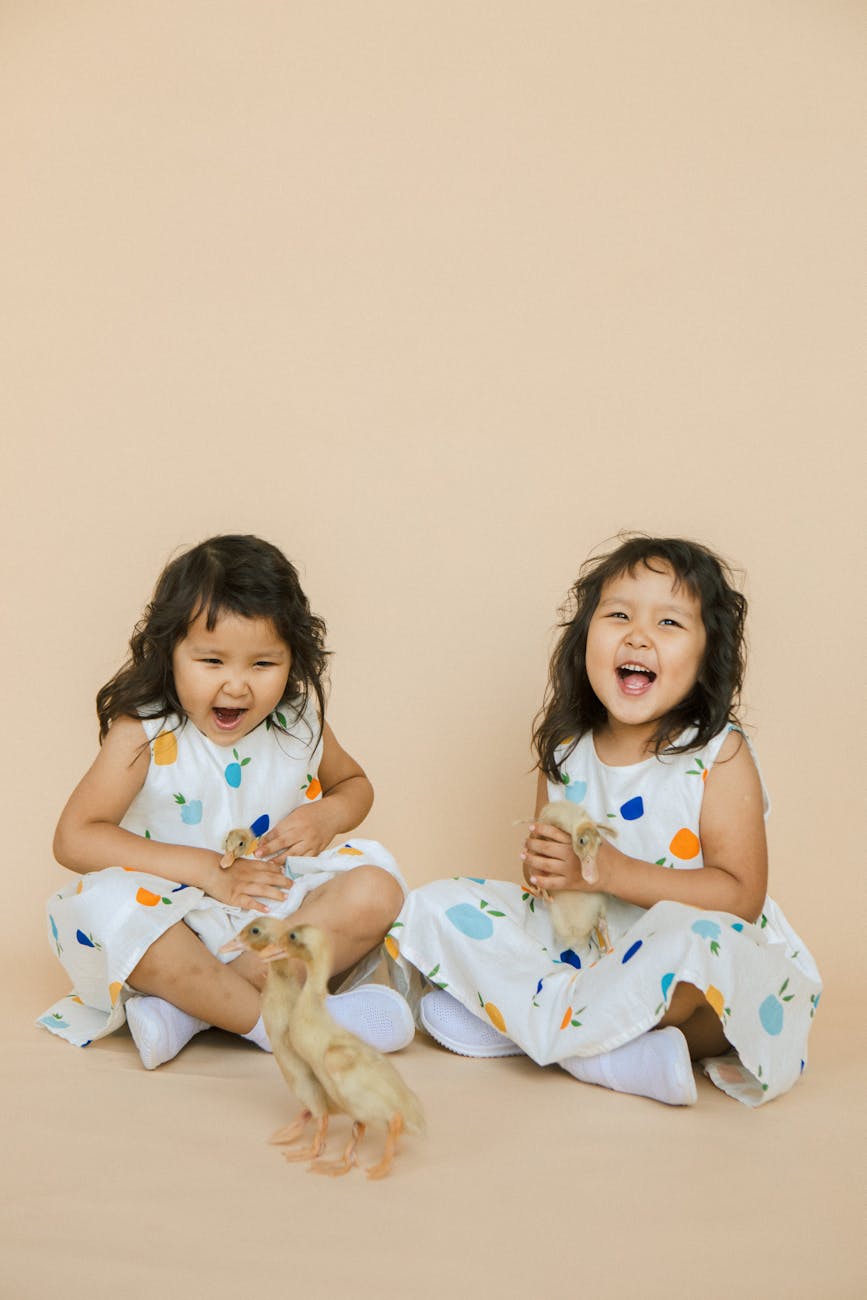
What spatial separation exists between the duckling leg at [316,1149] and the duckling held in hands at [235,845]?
0.67 meters

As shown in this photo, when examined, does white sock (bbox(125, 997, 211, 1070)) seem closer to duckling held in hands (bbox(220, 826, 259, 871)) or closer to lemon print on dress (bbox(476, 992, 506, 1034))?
duckling held in hands (bbox(220, 826, 259, 871))

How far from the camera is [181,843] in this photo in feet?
8.55

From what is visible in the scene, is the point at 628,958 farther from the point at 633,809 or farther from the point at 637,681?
the point at 637,681

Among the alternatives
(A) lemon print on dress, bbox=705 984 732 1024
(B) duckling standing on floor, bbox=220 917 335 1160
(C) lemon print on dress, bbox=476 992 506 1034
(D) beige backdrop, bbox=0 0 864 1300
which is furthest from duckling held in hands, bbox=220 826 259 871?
(D) beige backdrop, bbox=0 0 864 1300

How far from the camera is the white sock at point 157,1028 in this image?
7.35ft

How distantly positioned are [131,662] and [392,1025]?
829mm

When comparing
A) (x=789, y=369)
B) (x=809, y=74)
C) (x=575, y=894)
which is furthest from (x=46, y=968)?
(x=809, y=74)

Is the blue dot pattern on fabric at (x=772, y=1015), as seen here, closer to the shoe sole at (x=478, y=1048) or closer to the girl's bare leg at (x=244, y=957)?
the shoe sole at (x=478, y=1048)

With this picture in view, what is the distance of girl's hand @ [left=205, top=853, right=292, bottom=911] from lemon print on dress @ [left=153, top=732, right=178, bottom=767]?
19 cm

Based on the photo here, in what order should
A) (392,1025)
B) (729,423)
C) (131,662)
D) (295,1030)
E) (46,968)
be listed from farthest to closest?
(729,423)
(46,968)
(131,662)
(392,1025)
(295,1030)

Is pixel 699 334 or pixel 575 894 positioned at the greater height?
pixel 699 334

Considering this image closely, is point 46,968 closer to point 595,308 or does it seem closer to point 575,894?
point 575,894

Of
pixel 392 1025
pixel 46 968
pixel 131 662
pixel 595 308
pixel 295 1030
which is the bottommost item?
pixel 46 968

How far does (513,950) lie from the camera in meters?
2.42
